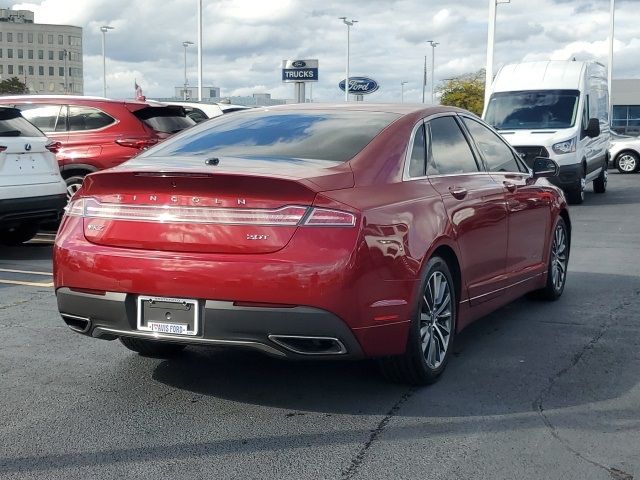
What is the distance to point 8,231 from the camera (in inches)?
423

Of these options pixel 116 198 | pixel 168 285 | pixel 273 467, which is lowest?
pixel 273 467

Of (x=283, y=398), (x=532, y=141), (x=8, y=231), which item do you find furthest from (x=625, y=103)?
(x=283, y=398)

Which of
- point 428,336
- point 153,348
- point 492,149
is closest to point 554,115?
point 492,149

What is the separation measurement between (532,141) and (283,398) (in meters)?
12.6

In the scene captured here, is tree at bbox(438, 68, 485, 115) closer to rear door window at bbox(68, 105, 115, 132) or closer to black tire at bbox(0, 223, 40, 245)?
rear door window at bbox(68, 105, 115, 132)

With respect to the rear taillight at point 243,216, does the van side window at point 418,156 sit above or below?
above

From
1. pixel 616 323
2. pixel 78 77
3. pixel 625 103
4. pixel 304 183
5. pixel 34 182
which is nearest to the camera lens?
pixel 304 183

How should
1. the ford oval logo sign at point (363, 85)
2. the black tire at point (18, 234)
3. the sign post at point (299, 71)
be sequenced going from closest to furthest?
1. the black tire at point (18, 234)
2. the sign post at point (299, 71)
3. the ford oval logo sign at point (363, 85)

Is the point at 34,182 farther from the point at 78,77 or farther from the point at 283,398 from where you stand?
the point at 78,77

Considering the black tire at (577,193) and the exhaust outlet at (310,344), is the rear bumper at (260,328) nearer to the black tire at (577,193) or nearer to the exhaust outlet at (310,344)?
the exhaust outlet at (310,344)

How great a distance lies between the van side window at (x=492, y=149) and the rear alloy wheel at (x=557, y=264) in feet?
2.79

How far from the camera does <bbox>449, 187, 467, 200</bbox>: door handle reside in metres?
5.32

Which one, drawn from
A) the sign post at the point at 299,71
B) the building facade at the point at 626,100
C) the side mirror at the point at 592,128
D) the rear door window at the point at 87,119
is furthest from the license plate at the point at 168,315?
the building facade at the point at 626,100

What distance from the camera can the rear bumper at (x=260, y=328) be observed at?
4.24 m
